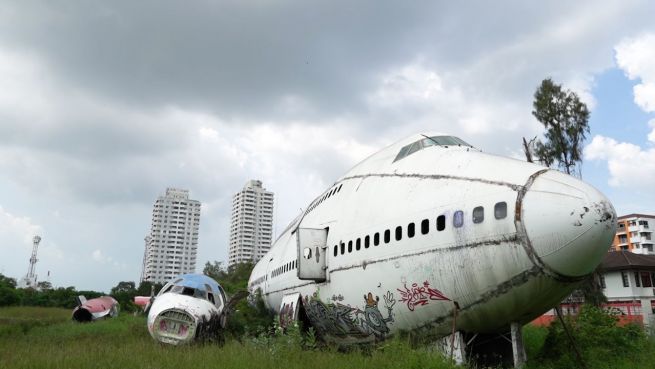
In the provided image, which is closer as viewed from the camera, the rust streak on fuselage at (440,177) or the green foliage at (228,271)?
the rust streak on fuselage at (440,177)

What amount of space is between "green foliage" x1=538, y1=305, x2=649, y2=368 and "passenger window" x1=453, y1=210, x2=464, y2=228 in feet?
18.0

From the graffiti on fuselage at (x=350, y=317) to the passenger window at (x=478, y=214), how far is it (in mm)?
2953

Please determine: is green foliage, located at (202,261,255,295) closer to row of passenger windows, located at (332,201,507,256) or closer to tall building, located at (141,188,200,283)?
row of passenger windows, located at (332,201,507,256)

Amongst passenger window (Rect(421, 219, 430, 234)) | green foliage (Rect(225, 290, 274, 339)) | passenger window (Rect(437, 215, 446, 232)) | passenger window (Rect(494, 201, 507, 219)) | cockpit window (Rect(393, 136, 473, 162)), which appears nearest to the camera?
passenger window (Rect(494, 201, 507, 219))

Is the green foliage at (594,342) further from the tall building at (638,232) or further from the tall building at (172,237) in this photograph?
the tall building at (172,237)

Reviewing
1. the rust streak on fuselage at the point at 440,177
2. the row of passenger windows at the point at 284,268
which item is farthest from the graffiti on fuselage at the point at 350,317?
the rust streak on fuselage at the point at 440,177

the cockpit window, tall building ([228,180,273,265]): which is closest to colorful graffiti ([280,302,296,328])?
the cockpit window

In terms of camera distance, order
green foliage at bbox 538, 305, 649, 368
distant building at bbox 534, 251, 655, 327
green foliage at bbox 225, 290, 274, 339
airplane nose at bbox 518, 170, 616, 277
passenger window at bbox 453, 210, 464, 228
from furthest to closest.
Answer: distant building at bbox 534, 251, 655, 327 < green foliage at bbox 225, 290, 274, 339 < green foliage at bbox 538, 305, 649, 368 < passenger window at bbox 453, 210, 464, 228 < airplane nose at bbox 518, 170, 616, 277

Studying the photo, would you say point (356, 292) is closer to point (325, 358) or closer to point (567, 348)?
point (325, 358)

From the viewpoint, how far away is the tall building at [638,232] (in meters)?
97.6

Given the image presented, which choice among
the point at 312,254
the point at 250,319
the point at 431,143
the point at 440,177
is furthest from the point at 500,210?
the point at 250,319

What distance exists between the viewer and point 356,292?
1233cm

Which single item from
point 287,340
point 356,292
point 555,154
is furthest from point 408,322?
point 555,154

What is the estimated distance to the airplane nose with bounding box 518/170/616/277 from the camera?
8477 millimetres
